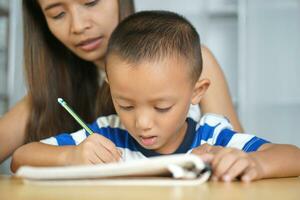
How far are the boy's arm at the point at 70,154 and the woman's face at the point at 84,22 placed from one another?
0.40m

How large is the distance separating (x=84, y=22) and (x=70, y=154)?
0.49 meters

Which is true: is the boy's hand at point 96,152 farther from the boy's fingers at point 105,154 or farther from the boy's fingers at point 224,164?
the boy's fingers at point 224,164

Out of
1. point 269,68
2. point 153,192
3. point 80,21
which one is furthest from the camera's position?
point 269,68

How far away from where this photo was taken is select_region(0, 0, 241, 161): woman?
1.43 m

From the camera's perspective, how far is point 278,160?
0.89 metres

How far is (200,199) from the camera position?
553mm

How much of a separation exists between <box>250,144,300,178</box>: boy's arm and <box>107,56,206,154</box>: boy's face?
0.62ft

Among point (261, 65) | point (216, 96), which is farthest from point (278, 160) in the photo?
point (261, 65)

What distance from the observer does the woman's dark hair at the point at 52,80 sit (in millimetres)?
1557

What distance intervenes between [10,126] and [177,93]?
78 centimetres

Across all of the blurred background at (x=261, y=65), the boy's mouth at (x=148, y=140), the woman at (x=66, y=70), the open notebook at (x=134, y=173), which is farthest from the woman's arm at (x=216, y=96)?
the blurred background at (x=261, y=65)

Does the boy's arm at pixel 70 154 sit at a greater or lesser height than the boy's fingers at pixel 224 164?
lesser

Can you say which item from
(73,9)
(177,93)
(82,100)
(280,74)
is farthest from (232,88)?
(177,93)

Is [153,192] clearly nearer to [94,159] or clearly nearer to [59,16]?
[94,159]
